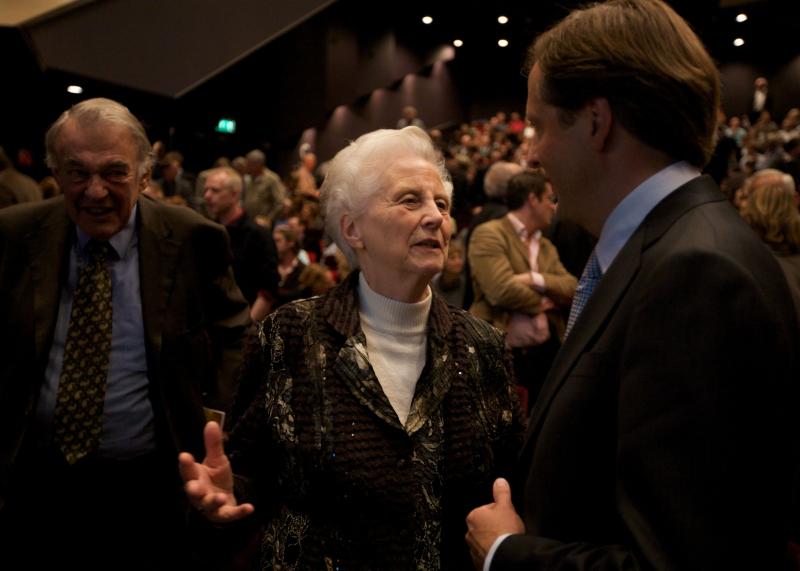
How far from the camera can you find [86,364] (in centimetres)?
253

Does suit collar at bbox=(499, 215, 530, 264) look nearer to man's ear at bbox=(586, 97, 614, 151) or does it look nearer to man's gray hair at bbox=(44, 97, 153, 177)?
man's gray hair at bbox=(44, 97, 153, 177)

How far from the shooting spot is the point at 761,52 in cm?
2498

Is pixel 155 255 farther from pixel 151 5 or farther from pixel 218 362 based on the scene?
pixel 151 5

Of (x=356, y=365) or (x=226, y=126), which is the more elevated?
(x=356, y=365)

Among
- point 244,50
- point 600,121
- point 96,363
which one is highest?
point 244,50

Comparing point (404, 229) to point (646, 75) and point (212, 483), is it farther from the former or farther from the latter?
point (646, 75)

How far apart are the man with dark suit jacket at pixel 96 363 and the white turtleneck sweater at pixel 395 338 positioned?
85cm

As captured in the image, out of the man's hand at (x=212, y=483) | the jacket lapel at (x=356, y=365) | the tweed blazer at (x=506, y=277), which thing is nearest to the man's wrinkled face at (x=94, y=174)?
the jacket lapel at (x=356, y=365)

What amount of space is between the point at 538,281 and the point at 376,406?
274 cm

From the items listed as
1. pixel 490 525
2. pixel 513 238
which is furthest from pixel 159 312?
pixel 513 238

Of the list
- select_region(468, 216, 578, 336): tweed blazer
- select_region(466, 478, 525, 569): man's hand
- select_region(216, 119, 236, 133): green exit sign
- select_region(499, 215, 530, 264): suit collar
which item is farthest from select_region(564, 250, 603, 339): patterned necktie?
select_region(216, 119, 236, 133): green exit sign

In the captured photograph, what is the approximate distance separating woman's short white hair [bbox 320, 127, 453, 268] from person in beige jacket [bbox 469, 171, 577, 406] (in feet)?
7.51

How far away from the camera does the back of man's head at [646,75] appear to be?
1.28 metres

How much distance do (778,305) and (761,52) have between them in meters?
27.1
